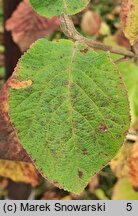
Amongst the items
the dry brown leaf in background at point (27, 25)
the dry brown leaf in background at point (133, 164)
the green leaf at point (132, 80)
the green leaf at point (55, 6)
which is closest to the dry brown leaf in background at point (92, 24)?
the dry brown leaf in background at point (27, 25)

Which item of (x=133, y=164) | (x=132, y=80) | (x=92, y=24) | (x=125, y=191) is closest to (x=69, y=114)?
(x=133, y=164)

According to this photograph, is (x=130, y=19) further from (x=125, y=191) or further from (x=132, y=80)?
(x=125, y=191)

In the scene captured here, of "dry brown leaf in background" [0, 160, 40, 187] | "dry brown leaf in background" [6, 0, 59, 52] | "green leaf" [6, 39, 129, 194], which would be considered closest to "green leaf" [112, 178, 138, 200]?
"dry brown leaf in background" [0, 160, 40, 187]

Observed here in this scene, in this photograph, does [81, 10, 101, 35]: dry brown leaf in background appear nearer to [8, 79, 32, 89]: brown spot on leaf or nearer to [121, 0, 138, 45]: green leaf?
[121, 0, 138, 45]: green leaf

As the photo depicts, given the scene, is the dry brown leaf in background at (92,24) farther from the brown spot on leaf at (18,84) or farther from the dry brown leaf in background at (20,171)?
the brown spot on leaf at (18,84)

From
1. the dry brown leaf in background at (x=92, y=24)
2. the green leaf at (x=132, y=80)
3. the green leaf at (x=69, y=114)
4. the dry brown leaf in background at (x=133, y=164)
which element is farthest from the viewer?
the dry brown leaf in background at (x=92, y=24)

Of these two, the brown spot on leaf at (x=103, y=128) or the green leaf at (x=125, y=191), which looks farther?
the green leaf at (x=125, y=191)
